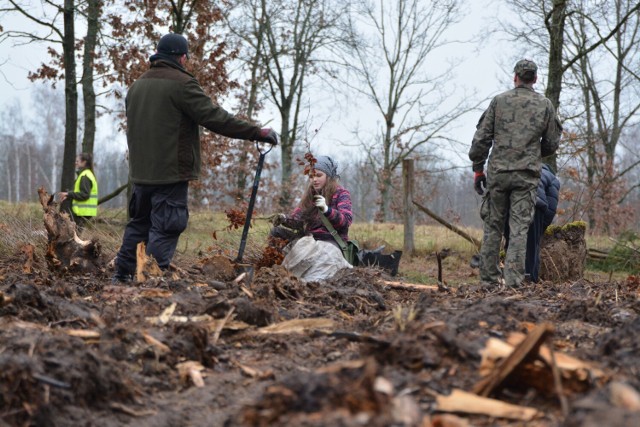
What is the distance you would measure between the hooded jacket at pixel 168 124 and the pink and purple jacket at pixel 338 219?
4.61 feet

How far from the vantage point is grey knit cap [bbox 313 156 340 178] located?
20.8ft

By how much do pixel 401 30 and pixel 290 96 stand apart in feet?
24.2

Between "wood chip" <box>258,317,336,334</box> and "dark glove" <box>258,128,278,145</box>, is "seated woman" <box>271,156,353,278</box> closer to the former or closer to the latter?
"dark glove" <box>258,128,278,145</box>

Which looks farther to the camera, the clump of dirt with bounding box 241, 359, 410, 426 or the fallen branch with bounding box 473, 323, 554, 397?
the fallen branch with bounding box 473, 323, 554, 397

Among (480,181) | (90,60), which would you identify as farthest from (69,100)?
(480,181)

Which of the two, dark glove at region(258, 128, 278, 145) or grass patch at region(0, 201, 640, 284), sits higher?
dark glove at region(258, 128, 278, 145)

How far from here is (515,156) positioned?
612 centimetres

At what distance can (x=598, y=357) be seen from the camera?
238 cm

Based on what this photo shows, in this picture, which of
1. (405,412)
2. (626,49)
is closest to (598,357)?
(405,412)

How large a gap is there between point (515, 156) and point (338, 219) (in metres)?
1.88

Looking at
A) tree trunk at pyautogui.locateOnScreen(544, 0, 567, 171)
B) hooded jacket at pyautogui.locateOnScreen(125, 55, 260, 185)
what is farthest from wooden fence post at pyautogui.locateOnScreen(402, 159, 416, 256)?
hooded jacket at pyautogui.locateOnScreen(125, 55, 260, 185)

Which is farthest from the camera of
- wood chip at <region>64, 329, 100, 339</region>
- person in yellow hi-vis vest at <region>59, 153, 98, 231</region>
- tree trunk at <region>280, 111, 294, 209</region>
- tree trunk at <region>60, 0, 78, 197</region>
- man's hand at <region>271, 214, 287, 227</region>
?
tree trunk at <region>280, 111, 294, 209</region>

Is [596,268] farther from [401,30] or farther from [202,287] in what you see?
[401,30]

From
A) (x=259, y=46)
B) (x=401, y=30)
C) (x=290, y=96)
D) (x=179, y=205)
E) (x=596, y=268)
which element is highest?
(x=401, y=30)
